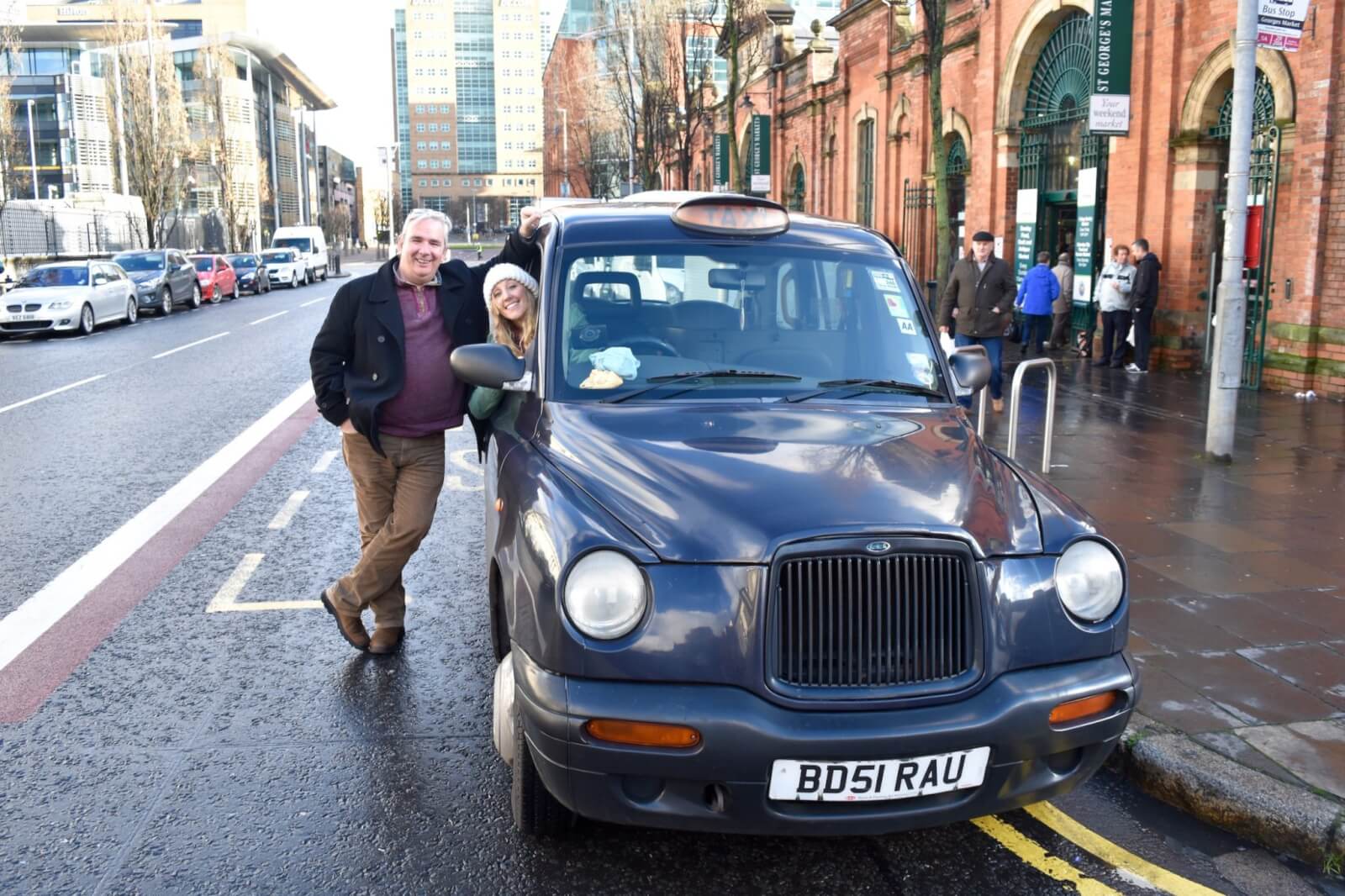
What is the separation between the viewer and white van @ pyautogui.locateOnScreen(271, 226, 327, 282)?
52656 mm

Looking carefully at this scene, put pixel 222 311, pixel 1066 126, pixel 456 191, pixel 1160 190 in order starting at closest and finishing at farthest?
pixel 1160 190 < pixel 1066 126 < pixel 222 311 < pixel 456 191

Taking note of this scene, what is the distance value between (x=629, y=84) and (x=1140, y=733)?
42269 millimetres

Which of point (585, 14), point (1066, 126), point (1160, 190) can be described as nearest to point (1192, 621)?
point (1160, 190)

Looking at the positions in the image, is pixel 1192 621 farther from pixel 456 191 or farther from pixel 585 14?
pixel 456 191

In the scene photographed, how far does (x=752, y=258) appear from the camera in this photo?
4.55 meters

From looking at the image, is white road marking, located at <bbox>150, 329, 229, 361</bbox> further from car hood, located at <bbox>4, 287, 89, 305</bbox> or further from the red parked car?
the red parked car

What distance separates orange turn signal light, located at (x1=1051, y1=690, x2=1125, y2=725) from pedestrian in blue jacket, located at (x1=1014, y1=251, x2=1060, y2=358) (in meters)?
16.1

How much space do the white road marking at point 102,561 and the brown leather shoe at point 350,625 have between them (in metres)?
1.42

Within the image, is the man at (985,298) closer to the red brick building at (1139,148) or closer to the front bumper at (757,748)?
the red brick building at (1139,148)

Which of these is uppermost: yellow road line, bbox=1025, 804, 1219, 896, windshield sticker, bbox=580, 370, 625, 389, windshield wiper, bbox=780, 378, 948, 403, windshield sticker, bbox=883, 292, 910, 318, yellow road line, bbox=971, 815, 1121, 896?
windshield sticker, bbox=883, 292, 910, 318

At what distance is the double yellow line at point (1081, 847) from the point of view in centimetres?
345

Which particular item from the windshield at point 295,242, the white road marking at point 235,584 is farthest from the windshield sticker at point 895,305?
the windshield at point 295,242

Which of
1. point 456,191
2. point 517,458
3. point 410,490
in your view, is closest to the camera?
point 517,458

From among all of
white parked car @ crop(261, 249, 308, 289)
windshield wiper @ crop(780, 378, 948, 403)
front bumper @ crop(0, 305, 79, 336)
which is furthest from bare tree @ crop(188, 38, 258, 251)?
windshield wiper @ crop(780, 378, 948, 403)
